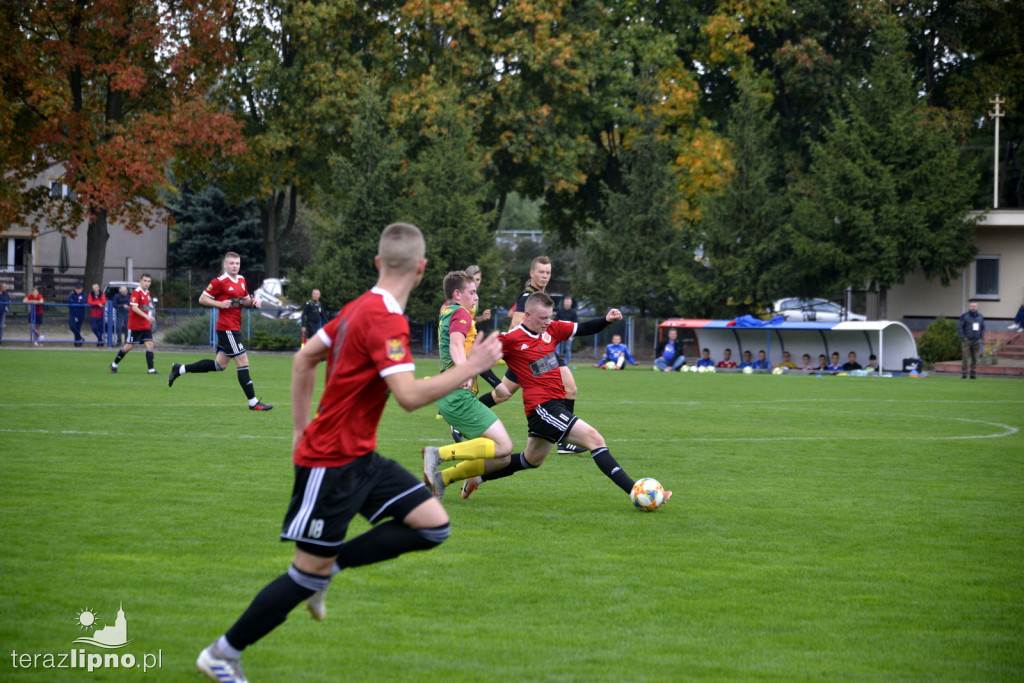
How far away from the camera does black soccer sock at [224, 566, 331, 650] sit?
436cm

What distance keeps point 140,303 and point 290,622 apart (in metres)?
18.4

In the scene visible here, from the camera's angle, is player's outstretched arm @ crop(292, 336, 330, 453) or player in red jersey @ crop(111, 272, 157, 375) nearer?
player's outstretched arm @ crop(292, 336, 330, 453)

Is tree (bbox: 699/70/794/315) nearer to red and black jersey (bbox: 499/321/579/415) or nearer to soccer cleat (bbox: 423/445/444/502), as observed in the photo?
red and black jersey (bbox: 499/321/579/415)

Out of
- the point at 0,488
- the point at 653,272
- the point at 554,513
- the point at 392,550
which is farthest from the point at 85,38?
the point at 392,550

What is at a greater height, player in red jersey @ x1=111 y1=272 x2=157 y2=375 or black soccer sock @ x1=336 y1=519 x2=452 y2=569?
player in red jersey @ x1=111 y1=272 x2=157 y2=375

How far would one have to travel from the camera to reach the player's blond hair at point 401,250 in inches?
181

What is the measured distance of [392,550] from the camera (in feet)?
15.6

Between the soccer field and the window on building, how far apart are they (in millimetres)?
26624

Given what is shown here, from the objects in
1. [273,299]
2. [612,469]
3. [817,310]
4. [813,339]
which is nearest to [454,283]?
[612,469]

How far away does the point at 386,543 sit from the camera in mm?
4742

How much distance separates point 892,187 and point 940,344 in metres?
5.39

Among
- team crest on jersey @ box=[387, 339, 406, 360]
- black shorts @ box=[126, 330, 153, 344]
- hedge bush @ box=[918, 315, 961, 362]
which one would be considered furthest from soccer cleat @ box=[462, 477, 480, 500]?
hedge bush @ box=[918, 315, 961, 362]

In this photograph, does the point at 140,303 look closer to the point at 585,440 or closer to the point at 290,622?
the point at 585,440

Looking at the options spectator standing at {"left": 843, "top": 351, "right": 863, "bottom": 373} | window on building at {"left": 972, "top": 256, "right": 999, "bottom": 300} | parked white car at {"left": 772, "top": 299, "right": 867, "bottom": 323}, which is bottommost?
spectator standing at {"left": 843, "top": 351, "right": 863, "bottom": 373}
